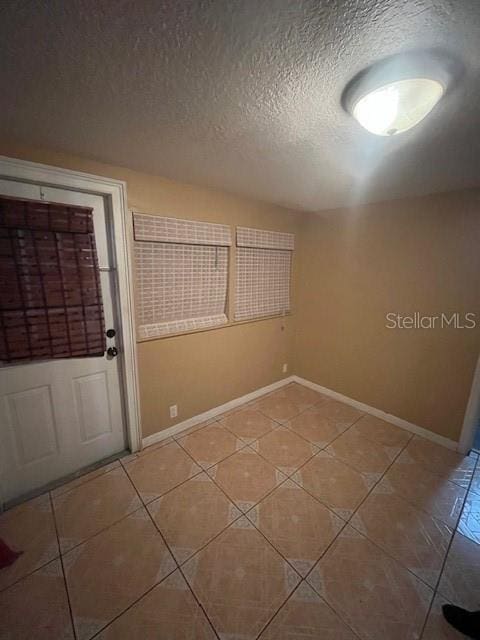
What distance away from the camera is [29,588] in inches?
45.9

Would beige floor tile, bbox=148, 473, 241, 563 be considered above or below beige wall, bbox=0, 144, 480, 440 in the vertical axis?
below

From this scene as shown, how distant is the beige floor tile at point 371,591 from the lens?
1074mm

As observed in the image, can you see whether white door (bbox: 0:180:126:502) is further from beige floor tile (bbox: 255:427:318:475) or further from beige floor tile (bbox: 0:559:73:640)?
beige floor tile (bbox: 255:427:318:475)

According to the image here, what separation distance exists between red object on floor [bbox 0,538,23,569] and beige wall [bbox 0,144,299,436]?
922mm

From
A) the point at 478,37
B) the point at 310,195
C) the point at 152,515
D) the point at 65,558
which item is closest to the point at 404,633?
the point at 152,515

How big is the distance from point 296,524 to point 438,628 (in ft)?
2.21

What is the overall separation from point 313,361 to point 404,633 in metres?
2.18

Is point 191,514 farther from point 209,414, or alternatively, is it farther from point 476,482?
point 476,482

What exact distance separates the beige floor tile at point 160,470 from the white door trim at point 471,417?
2179 mm

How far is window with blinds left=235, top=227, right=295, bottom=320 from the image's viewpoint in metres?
2.43

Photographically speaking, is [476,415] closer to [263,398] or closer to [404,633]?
[404,633]

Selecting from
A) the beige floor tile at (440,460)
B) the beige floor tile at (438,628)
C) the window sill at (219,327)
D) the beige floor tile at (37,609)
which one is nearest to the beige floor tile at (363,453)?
the beige floor tile at (440,460)

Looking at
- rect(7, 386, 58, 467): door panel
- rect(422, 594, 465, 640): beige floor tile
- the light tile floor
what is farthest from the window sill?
rect(422, 594, 465, 640): beige floor tile

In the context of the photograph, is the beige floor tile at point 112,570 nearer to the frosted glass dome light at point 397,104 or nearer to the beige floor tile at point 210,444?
the beige floor tile at point 210,444
